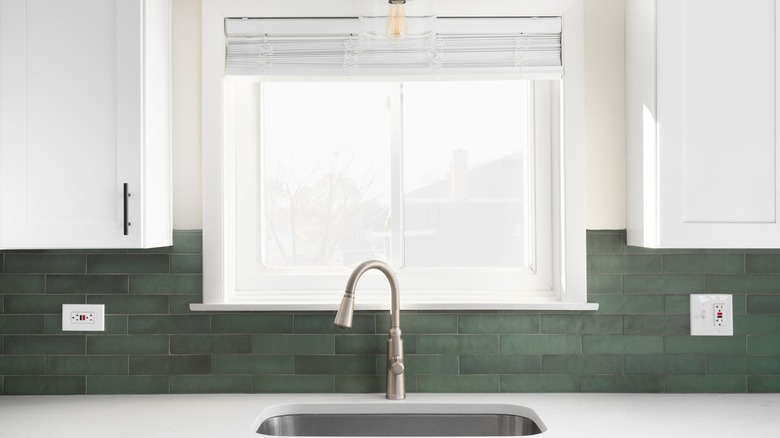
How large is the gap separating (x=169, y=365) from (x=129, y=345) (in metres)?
0.15

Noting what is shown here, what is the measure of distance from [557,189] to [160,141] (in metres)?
1.28

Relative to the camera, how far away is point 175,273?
7.27 feet

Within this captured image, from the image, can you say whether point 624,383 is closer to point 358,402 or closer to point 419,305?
point 419,305

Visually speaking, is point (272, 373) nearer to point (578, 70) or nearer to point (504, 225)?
point (504, 225)

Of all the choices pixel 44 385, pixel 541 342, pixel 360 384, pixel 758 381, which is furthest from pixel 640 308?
pixel 44 385

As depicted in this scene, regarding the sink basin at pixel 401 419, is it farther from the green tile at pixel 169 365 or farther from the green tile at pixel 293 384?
the green tile at pixel 169 365

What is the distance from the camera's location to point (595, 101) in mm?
2219

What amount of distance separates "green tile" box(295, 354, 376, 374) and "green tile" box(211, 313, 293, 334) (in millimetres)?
120

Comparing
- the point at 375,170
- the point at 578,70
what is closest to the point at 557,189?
the point at 578,70

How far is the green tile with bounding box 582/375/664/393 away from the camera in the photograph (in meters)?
2.19

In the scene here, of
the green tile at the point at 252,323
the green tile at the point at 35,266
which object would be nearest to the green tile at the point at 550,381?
the green tile at the point at 252,323

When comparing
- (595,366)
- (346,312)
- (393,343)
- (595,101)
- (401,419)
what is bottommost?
(401,419)

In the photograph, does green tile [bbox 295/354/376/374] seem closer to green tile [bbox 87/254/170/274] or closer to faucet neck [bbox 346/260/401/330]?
faucet neck [bbox 346/260/401/330]

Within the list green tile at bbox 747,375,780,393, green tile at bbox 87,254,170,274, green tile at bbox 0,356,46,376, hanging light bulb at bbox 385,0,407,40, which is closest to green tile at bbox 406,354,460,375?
green tile at bbox 87,254,170,274
